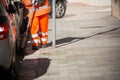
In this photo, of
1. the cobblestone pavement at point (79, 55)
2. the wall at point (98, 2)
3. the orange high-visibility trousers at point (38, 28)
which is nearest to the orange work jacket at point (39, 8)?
the orange high-visibility trousers at point (38, 28)

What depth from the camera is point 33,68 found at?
9375 millimetres

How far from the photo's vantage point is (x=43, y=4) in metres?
11.0

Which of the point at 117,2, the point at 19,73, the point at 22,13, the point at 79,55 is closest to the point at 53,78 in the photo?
the point at 19,73

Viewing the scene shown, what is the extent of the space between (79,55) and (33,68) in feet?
5.12

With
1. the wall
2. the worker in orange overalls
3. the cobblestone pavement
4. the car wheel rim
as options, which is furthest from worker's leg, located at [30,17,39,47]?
the wall

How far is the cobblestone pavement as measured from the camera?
8.80 m

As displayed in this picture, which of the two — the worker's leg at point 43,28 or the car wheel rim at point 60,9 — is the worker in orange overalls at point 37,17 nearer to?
the worker's leg at point 43,28

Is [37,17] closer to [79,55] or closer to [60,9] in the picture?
[79,55]

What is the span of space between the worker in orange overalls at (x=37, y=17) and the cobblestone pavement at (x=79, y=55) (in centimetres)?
36

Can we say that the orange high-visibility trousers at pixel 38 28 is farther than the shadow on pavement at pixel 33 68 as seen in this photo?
Yes

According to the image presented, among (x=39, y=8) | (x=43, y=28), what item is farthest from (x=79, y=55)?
(x=39, y=8)

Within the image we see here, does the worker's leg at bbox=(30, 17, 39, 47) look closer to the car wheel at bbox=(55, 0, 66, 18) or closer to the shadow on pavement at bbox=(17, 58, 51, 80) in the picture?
the shadow on pavement at bbox=(17, 58, 51, 80)

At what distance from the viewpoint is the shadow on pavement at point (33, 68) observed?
8.77m

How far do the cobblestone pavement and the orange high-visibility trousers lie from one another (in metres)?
0.30
